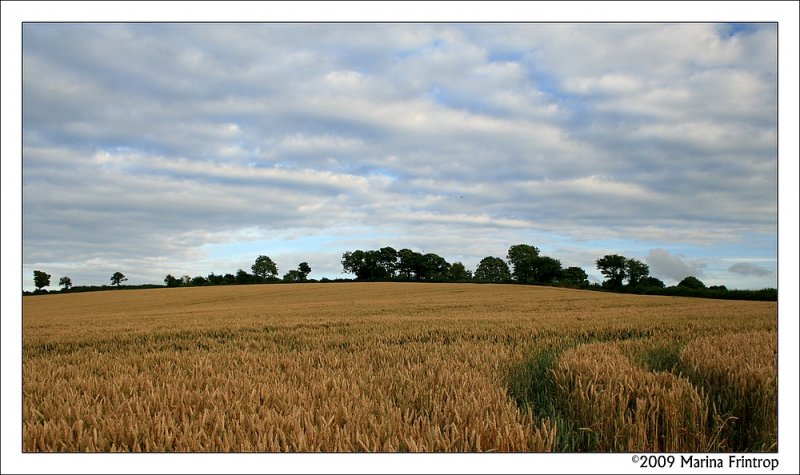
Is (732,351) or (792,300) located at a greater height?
(792,300)

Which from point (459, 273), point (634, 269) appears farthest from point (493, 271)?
point (634, 269)

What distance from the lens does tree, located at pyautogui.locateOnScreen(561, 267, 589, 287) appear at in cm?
5019

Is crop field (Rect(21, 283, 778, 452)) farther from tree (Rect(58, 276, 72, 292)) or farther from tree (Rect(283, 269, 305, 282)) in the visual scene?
tree (Rect(283, 269, 305, 282))

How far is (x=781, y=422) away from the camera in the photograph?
3.24 m

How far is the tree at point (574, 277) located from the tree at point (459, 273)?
14473 millimetres

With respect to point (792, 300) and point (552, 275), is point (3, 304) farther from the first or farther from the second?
point (552, 275)

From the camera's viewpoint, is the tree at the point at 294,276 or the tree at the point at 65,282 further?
the tree at the point at 294,276

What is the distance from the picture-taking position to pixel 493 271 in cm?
6588

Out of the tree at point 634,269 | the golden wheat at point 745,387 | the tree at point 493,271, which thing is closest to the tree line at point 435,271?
the tree at point 493,271

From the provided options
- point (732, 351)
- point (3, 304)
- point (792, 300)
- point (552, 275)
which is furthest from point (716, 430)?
point (552, 275)

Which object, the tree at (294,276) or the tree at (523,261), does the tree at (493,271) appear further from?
the tree at (294,276)

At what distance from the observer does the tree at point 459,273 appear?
62.6 metres

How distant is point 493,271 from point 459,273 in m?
5.11

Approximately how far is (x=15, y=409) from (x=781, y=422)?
5.62 meters
